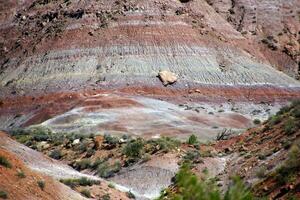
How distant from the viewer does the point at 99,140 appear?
3578 cm

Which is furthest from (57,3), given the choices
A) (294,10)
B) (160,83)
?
(294,10)

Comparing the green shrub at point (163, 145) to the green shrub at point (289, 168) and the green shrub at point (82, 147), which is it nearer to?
the green shrub at point (82, 147)

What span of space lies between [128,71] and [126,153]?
33235 millimetres

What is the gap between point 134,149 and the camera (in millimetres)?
30141

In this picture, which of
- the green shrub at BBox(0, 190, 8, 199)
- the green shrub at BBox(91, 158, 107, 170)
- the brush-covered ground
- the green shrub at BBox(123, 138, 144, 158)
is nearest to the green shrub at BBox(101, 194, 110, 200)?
the brush-covered ground

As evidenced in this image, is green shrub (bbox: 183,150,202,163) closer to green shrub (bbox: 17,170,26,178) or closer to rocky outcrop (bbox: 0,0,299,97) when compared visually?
green shrub (bbox: 17,170,26,178)

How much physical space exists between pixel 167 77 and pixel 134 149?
3288 centimetres

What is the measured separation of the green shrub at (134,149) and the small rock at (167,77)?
102 ft

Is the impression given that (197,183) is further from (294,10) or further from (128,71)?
(294,10)

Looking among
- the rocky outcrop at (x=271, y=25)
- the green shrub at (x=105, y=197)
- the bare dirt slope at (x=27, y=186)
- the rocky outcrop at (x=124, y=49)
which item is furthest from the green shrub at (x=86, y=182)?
the rocky outcrop at (x=271, y=25)

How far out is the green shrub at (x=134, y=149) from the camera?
29875 millimetres

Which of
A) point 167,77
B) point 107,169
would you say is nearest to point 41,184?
point 107,169

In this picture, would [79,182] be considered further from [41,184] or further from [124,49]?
[124,49]

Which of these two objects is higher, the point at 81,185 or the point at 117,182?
the point at 81,185
